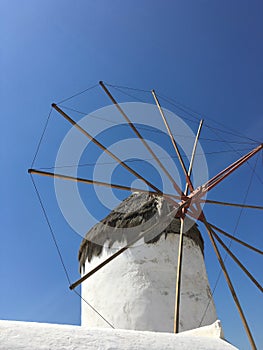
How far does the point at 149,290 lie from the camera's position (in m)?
7.77

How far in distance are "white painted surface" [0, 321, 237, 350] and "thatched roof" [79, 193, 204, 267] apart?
535 cm

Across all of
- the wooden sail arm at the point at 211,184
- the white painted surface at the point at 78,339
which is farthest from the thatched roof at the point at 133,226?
the white painted surface at the point at 78,339

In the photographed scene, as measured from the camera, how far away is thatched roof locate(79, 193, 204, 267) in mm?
8586

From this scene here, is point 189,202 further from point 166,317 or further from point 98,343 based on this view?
point 98,343

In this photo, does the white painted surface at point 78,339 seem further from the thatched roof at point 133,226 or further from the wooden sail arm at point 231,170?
the thatched roof at point 133,226

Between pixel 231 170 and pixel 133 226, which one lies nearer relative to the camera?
pixel 231 170

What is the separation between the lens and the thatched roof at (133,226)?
28.2ft

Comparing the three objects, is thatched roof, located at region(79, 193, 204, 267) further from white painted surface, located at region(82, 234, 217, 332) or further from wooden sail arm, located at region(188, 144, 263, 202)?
wooden sail arm, located at region(188, 144, 263, 202)

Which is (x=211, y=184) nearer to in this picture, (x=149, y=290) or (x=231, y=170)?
(x=231, y=170)

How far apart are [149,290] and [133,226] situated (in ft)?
5.27

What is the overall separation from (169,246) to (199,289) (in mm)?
1154

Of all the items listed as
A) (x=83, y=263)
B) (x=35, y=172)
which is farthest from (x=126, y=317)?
(x=35, y=172)

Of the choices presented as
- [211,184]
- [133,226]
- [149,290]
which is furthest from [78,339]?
[133,226]

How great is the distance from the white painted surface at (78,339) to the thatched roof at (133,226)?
5.35 meters
